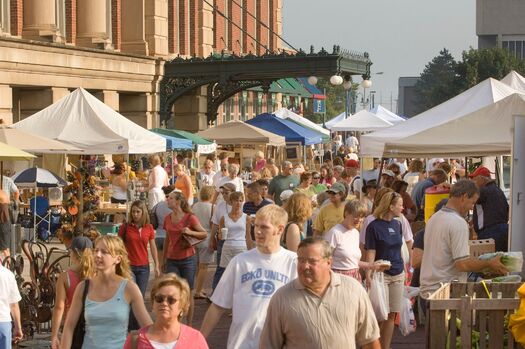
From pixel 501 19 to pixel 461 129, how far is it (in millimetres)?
162688

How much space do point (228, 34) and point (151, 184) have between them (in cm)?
3376

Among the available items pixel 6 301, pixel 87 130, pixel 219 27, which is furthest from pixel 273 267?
pixel 219 27

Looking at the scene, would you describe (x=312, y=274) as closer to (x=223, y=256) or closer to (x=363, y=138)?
(x=223, y=256)

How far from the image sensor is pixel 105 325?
8469 mm

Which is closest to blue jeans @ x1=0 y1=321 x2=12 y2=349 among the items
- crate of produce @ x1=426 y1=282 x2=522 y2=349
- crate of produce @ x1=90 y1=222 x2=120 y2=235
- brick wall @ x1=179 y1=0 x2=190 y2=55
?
crate of produce @ x1=426 y1=282 x2=522 y2=349

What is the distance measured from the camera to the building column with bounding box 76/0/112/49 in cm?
3738

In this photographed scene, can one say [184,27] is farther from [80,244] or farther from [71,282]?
[71,282]

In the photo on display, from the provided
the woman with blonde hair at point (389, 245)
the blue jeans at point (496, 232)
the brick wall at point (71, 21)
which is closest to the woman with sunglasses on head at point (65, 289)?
the woman with blonde hair at point (389, 245)

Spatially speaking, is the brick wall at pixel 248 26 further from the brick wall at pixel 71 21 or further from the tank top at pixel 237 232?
the tank top at pixel 237 232

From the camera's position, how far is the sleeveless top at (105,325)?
8453mm

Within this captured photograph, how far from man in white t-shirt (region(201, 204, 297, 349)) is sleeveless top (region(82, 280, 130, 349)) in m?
0.53

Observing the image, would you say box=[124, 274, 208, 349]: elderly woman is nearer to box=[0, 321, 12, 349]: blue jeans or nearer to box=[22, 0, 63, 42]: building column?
box=[0, 321, 12, 349]: blue jeans

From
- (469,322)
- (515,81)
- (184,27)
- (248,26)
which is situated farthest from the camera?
(248,26)

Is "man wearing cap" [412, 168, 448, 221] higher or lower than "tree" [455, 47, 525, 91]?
lower
